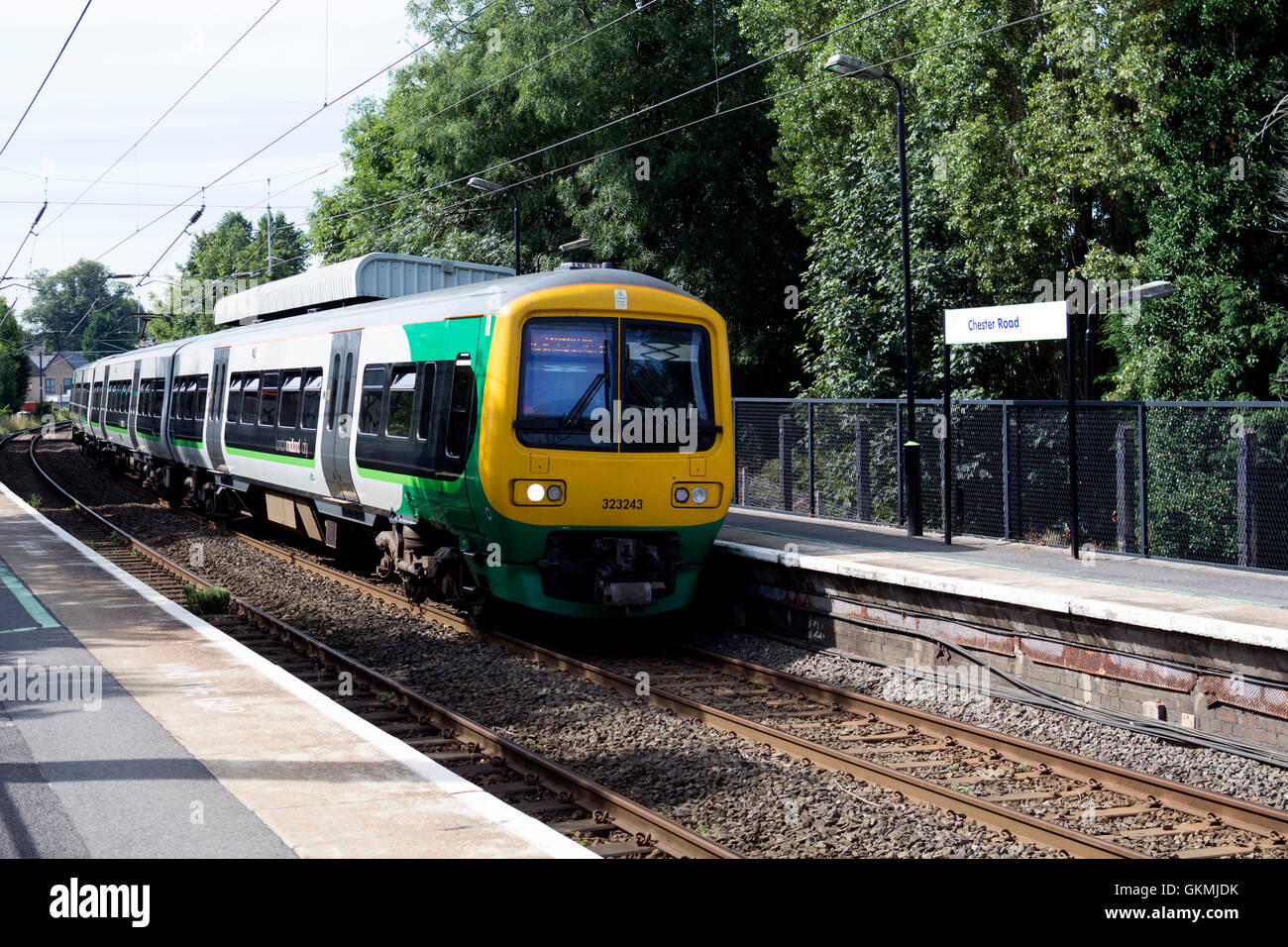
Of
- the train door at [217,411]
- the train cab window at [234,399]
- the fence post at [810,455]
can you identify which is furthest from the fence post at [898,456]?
the train door at [217,411]

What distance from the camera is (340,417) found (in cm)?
1463

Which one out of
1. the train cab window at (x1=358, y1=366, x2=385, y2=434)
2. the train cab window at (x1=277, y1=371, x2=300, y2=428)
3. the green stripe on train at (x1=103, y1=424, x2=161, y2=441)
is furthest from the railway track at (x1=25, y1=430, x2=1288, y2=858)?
the green stripe on train at (x1=103, y1=424, x2=161, y2=441)

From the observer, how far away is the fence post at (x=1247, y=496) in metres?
12.9

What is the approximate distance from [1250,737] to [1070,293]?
15.4 meters

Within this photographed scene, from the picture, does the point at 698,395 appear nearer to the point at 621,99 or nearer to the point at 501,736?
the point at 501,736

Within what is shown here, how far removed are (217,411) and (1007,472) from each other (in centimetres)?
1335

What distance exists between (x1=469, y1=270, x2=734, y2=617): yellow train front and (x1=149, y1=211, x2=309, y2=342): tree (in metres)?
56.1

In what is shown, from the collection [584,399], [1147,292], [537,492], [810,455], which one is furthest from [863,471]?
[537,492]

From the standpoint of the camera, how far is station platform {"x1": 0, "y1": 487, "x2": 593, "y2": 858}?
5.51 meters

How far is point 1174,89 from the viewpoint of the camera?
1936cm

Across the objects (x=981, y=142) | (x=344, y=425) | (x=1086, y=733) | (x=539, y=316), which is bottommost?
(x=1086, y=733)

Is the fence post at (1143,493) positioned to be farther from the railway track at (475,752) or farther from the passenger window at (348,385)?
the passenger window at (348,385)

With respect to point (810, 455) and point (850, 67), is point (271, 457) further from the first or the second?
point (850, 67)

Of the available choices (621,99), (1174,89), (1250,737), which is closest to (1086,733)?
(1250,737)
